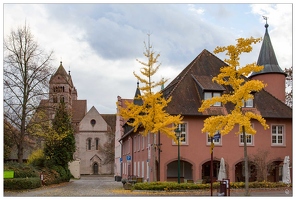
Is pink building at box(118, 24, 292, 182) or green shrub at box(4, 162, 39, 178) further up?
pink building at box(118, 24, 292, 182)

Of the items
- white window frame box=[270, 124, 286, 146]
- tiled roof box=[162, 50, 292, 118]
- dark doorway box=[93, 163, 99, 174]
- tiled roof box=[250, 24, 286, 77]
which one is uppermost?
tiled roof box=[250, 24, 286, 77]

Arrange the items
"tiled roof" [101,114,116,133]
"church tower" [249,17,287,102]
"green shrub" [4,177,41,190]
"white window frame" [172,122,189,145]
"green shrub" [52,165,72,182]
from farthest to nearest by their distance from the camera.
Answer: "tiled roof" [101,114,116,133]
"green shrub" [52,165,72,182]
"church tower" [249,17,287,102]
"white window frame" [172,122,189,145]
"green shrub" [4,177,41,190]

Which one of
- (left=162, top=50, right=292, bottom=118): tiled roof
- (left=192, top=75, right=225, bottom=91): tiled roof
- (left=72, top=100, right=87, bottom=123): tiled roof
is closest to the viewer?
(left=162, top=50, right=292, bottom=118): tiled roof

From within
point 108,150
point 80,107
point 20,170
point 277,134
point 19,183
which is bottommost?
point 19,183

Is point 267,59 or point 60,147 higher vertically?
point 267,59

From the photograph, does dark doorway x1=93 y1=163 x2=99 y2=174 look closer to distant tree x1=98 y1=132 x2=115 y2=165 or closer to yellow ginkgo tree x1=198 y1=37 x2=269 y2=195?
distant tree x1=98 y1=132 x2=115 y2=165

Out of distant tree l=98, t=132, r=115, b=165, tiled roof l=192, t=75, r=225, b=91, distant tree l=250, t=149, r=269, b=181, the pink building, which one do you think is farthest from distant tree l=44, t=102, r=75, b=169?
distant tree l=98, t=132, r=115, b=165

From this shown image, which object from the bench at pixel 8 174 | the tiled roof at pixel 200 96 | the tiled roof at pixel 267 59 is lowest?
the bench at pixel 8 174

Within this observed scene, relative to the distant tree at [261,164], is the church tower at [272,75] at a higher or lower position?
higher

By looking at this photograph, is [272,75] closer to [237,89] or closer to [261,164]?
[261,164]

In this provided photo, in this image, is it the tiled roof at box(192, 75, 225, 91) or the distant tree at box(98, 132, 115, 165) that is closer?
the tiled roof at box(192, 75, 225, 91)

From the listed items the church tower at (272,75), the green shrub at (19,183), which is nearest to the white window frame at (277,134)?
the church tower at (272,75)

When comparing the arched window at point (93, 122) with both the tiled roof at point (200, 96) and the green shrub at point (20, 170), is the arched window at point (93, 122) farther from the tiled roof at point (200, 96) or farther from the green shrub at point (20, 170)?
the green shrub at point (20, 170)

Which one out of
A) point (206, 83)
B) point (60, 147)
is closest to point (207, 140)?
point (206, 83)
